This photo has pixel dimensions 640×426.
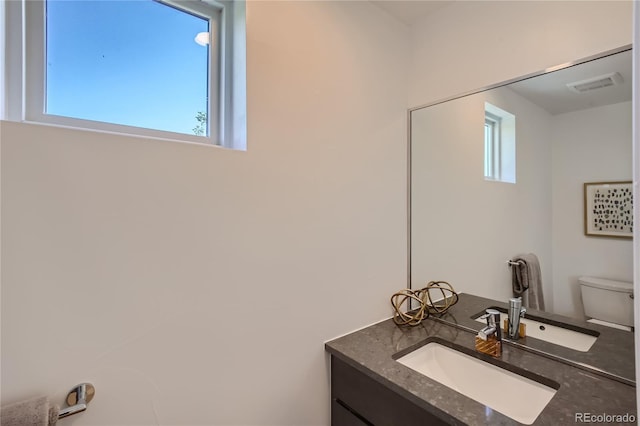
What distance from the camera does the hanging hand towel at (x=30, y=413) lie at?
644mm

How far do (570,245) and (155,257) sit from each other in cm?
154

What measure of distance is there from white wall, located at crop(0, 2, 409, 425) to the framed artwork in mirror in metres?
0.76

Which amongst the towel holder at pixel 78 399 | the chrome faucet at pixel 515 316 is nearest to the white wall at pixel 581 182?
the chrome faucet at pixel 515 316

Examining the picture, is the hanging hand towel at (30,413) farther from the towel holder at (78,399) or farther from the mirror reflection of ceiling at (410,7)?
the mirror reflection of ceiling at (410,7)

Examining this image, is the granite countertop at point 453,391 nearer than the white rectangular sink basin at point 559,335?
Yes

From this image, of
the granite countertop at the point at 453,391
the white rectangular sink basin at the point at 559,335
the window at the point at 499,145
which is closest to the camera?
the granite countertop at the point at 453,391

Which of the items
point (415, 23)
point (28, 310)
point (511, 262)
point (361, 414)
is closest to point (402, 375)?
point (361, 414)

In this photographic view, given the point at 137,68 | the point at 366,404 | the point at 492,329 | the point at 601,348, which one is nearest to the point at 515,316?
the point at 492,329

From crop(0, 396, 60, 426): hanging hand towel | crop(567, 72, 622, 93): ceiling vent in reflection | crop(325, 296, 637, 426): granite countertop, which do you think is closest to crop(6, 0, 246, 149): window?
crop(0, 396, 60, 426): hanging hand towel

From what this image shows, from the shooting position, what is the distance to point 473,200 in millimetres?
1522

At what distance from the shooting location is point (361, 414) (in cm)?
114

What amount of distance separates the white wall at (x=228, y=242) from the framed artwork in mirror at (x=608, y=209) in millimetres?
755

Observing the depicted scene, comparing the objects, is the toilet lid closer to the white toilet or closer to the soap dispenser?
the white toilet

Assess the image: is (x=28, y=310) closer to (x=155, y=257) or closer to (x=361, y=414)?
(x=155, y=257)
